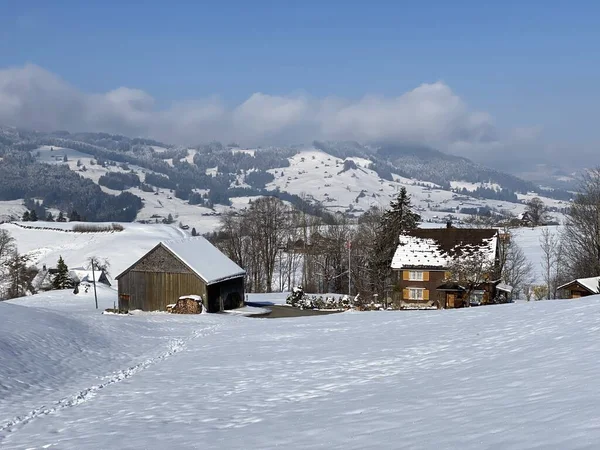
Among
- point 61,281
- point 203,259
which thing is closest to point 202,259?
point 203,259

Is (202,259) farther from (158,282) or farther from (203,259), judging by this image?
(158,282)

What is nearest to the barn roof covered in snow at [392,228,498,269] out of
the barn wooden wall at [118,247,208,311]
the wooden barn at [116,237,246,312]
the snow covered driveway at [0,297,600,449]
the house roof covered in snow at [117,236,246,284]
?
the house roof covered in snow at [117,236,246,284]

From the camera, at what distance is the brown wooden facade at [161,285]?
51025 millimetres

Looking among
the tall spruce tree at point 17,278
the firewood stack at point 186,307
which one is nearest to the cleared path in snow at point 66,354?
the firewood stack at point 186,307

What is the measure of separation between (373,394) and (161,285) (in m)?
38.9

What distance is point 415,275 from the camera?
57625 millimetres

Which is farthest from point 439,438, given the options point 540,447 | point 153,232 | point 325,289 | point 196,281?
point 153,232

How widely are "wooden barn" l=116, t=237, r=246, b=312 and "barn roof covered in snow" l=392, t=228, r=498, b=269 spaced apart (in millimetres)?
17519

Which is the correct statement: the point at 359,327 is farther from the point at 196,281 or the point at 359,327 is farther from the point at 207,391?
the point at 196,281

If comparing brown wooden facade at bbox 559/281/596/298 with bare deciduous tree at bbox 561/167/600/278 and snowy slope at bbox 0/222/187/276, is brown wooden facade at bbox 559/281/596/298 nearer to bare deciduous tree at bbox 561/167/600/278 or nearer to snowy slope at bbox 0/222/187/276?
bare deciduous tree at bbox 561/167/600/278

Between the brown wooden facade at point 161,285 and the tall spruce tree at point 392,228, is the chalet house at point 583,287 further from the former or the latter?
the brown wooden facade at point 161,285

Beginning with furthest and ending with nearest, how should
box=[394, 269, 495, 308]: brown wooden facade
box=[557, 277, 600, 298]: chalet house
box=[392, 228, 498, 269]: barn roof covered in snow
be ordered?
box=[392, 228, 498, 269]: barn roof covered in snow → box=[394, 269, 495, 308]: brown wooden facade → box=[557, 277, 600, 298]: chalet house

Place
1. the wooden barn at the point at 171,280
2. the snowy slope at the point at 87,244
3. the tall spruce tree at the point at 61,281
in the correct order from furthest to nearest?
the snowy slope at the point at 87,244, the tall spruce tree at the point at 61,281, the wooden barn at the point at 171,280

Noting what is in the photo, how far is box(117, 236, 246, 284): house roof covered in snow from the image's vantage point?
168 feet
